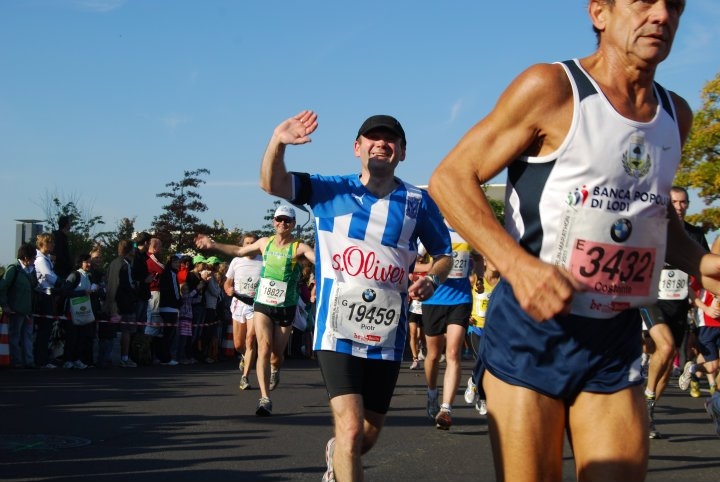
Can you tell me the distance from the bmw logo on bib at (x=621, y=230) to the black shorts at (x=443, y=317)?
769 cm

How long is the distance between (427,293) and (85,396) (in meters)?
7.60

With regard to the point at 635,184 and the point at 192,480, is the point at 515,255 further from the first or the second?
the point at 192,480

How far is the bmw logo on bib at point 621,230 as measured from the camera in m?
3.47

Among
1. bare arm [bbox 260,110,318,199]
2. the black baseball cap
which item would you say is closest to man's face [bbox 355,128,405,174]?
the black baseball cap

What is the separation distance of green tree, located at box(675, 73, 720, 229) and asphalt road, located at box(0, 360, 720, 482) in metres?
36.2

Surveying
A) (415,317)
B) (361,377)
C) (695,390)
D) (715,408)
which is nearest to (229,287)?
(415,317)

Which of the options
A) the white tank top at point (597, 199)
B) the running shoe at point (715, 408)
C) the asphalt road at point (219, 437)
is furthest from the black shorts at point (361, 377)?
the white tank top at point (597, 199)

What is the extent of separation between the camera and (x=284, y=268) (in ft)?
39.2

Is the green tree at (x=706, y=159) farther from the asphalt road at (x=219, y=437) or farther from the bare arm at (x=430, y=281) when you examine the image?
the bare arm at (x=430, y=281)

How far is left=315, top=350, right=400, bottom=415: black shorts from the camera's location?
5.87 meters

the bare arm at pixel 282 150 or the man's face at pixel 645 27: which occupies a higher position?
the man's face at pixel 645 27

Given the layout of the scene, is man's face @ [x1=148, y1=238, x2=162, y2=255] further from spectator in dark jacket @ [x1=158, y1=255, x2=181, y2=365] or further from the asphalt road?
the asphalt road

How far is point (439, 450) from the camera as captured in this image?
29.4ft

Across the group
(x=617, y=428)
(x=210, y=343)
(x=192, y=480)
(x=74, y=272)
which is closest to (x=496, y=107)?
(x=617, y=428)
